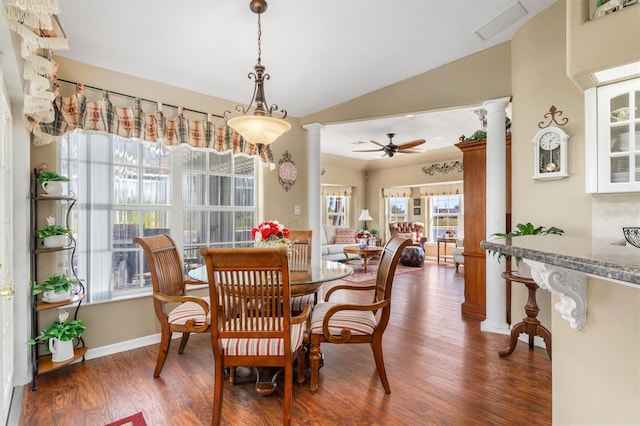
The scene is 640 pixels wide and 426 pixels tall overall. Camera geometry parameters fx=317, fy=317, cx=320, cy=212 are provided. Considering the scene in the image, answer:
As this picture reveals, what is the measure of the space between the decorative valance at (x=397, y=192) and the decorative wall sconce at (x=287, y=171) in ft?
18.2

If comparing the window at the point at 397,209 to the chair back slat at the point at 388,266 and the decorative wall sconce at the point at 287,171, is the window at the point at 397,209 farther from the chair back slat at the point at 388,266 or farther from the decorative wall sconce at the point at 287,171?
the chair back slat at the point at 388,266

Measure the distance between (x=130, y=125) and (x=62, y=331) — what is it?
1.74 m

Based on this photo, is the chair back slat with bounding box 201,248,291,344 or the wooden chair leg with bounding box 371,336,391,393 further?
the wooden chair leg with bounding box 371,336,391,393

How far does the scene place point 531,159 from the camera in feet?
9.73

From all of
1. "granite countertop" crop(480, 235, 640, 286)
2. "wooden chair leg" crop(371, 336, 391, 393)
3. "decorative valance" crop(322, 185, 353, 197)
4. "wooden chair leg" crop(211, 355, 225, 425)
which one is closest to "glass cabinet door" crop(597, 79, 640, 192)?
"granite countertop" crop(480, 235, 640, 286)

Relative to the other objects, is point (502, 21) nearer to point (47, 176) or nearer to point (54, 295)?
point (47, 176)

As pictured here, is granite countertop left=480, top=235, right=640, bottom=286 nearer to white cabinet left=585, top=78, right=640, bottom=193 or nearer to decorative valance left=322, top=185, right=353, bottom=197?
white cabinet left=585, top=78, right=640, bottom=193

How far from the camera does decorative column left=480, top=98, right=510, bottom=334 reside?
10.7 feet

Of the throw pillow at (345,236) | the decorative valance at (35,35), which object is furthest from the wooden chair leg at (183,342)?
the throw pillow at (345,236)

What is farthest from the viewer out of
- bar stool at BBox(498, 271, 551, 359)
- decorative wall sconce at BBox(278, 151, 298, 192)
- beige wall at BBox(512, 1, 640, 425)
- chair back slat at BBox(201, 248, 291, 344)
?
decorative wall sconce at BBox(278, 151, 298, 192)

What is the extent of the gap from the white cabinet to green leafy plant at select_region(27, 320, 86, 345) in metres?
3.70

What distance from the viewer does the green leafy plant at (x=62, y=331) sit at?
90.9 inches

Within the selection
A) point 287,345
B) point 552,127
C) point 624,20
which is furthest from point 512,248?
point 552,127

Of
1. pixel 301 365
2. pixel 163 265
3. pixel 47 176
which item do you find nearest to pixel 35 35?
pixel 47 176
